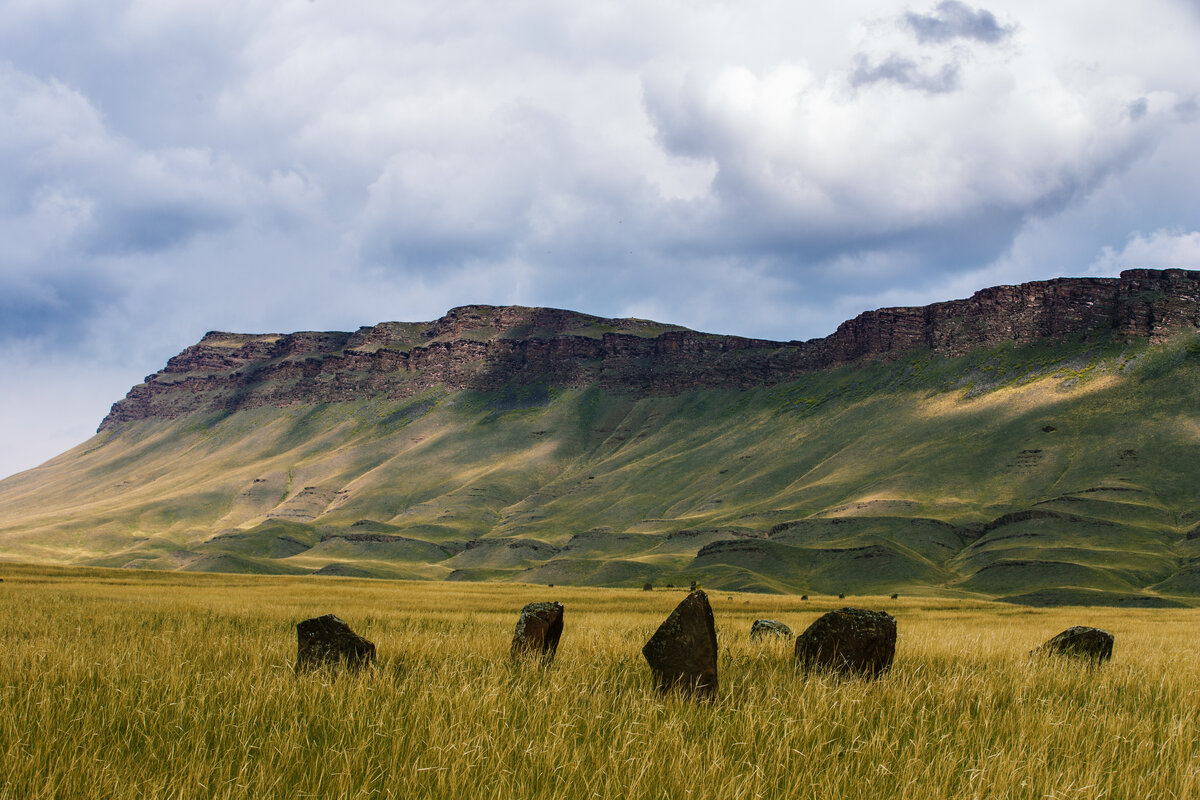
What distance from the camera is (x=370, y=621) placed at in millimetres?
22953

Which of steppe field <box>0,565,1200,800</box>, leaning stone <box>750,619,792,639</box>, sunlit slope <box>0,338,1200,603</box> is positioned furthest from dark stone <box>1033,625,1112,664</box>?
sunlit slope <box>0,338,1200,603</box>

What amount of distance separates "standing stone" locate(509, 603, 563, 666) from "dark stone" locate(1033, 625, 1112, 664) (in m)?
8.12

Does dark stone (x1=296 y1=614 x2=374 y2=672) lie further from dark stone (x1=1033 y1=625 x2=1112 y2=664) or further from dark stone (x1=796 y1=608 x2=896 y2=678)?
dark stone (x1=1033 y1=625 x2=1112 y2=664)

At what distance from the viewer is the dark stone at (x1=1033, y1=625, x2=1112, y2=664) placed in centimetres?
1412

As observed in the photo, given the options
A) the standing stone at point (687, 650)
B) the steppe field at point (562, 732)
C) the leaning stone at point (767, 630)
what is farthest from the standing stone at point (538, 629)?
the leaning stone at point (767, 630)

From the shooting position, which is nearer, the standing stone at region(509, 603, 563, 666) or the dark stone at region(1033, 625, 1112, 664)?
the standing stone at region(509, 603, 563, 666)

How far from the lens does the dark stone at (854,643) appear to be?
11016 millimetres

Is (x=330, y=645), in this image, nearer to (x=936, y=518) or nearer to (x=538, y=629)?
(x=538, y=629)

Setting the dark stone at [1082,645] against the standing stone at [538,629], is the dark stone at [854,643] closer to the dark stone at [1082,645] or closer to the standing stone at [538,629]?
the standing stone at [538,629]

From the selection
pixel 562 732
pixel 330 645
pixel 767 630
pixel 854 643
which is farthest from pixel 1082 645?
pixel 330 645

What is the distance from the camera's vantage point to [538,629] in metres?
12.1

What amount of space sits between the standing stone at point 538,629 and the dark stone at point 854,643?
345cm

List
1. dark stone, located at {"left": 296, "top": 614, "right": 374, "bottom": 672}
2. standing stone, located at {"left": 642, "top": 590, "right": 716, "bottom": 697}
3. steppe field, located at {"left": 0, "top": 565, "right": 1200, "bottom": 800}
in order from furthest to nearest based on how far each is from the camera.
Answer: dark stone, located at {"left": 296, "top": 614, "right": 374, "bottom": 672} → standing stone, located at {"left": 642, "top": 590, "right": 716, "bottom": 697} → steppe field, located at {"left": 0, "top": 565, "right": 1200, "bottom": 800}

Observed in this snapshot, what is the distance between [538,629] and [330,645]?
2.83m
